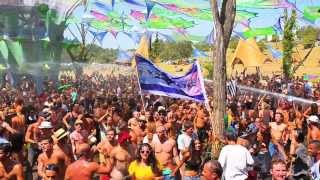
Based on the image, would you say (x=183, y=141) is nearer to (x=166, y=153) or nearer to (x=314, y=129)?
(x=166, y=153)

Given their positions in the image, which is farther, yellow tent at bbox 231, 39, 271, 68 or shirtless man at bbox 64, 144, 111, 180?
yellow tent at bbox 231, 39, 271, 68

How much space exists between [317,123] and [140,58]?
3.42 m

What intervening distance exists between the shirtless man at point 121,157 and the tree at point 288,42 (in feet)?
104

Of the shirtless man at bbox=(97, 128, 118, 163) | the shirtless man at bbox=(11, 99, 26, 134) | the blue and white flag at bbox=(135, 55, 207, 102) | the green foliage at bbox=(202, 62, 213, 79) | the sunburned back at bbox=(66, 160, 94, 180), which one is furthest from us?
the green foliage at bbox=(202, 62, 213, 79)

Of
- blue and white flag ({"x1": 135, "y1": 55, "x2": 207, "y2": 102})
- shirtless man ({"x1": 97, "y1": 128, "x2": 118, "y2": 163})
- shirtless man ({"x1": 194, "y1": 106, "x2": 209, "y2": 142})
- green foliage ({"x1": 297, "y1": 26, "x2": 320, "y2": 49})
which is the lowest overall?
shirtless man ({"x1": 194, "y1": 106, "x2": 209, "y2": 142})

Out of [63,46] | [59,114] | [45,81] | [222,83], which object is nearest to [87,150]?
[222,83]

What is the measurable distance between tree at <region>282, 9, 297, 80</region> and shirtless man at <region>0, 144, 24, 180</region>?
111 feet

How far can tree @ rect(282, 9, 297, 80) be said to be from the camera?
3997 centimetres

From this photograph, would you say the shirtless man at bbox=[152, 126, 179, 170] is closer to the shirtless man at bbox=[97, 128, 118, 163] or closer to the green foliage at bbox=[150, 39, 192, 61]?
the shirtless man at bbox=[97, 128, 118, 163]

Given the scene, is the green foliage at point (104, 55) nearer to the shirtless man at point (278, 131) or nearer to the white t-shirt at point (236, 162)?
the shirtless man at point (278, 131)

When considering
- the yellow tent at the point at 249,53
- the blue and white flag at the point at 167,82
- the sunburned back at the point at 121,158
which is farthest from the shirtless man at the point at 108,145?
the yellow tent at the point at 249,53

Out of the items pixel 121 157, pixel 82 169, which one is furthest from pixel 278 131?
pixel 82 169

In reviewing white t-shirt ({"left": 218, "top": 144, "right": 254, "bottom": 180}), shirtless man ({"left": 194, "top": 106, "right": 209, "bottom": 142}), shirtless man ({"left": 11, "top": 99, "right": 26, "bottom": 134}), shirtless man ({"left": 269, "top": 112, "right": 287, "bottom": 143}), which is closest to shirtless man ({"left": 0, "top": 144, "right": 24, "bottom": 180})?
white t-shirt ({"left": 218, "top": 144, "right": 254, "bottom": 180})

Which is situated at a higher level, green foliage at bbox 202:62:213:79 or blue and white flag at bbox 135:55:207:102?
blue and white flag at bbox 135:55:207:102
